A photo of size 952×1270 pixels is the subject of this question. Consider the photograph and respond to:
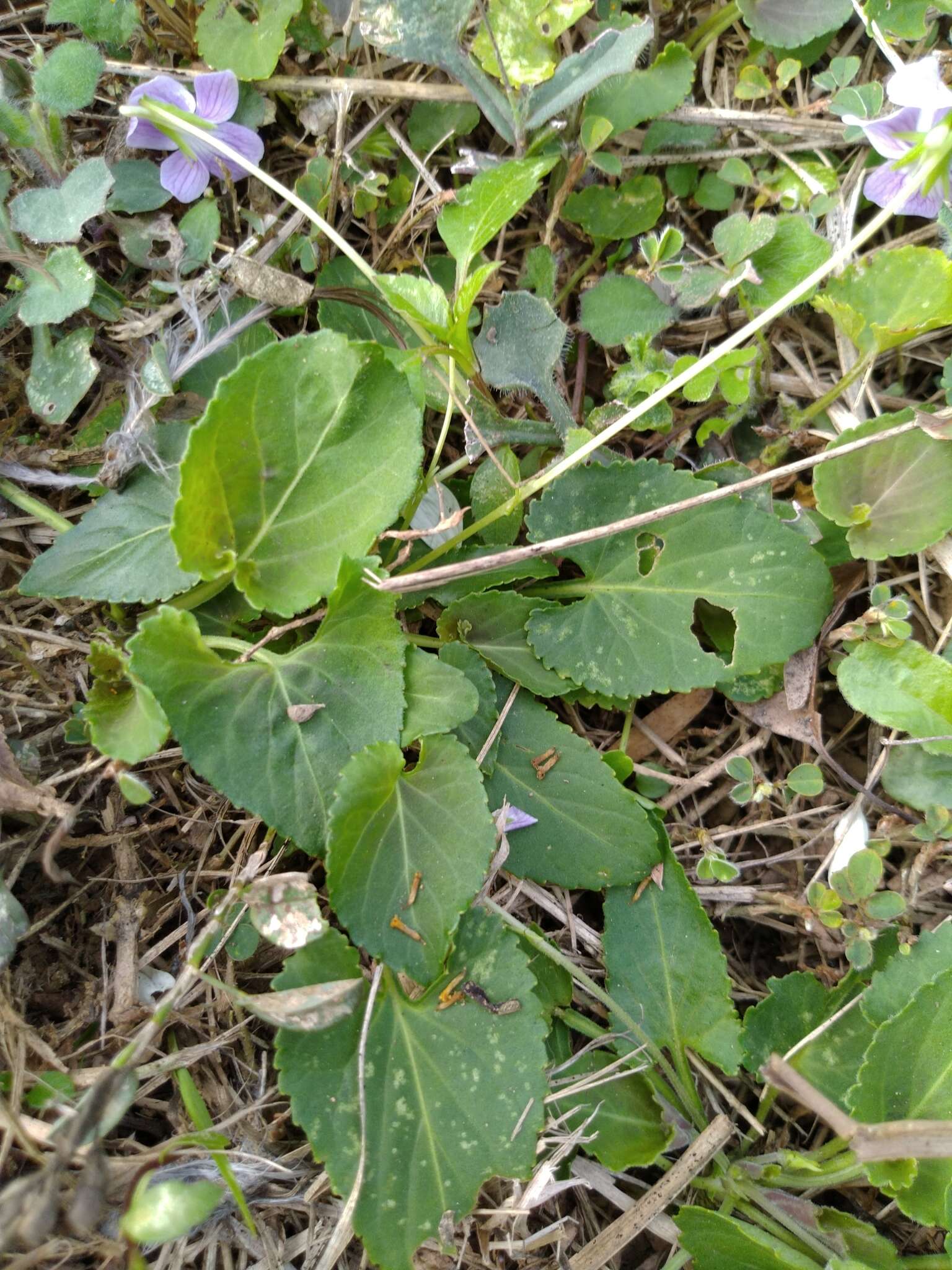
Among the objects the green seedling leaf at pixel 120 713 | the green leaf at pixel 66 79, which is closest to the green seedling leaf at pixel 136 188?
the green leaf at pixel 66 79

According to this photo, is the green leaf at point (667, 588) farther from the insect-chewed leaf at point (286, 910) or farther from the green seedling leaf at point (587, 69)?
the green seedling leaf at point (587, 69)

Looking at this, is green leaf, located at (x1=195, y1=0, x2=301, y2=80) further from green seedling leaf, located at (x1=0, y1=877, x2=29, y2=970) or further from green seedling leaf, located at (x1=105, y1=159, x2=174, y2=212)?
green seedling leaf, located at (x1=0, y1=877, x2=29, y2=970)

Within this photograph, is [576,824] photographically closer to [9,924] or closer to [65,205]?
[9,924]

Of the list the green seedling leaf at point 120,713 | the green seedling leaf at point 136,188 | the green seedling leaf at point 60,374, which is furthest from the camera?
the green seedling leaf at point 136,188

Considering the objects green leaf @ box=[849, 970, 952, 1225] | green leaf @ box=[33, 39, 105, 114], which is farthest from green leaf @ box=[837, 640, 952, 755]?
green leaf @ box=[33, 39, 105, 114]

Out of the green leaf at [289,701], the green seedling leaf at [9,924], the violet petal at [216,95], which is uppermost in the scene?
the violet petal at [216,95]

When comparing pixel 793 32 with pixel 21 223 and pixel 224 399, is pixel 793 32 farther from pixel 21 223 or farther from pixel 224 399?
Answer: pixel 21 223
